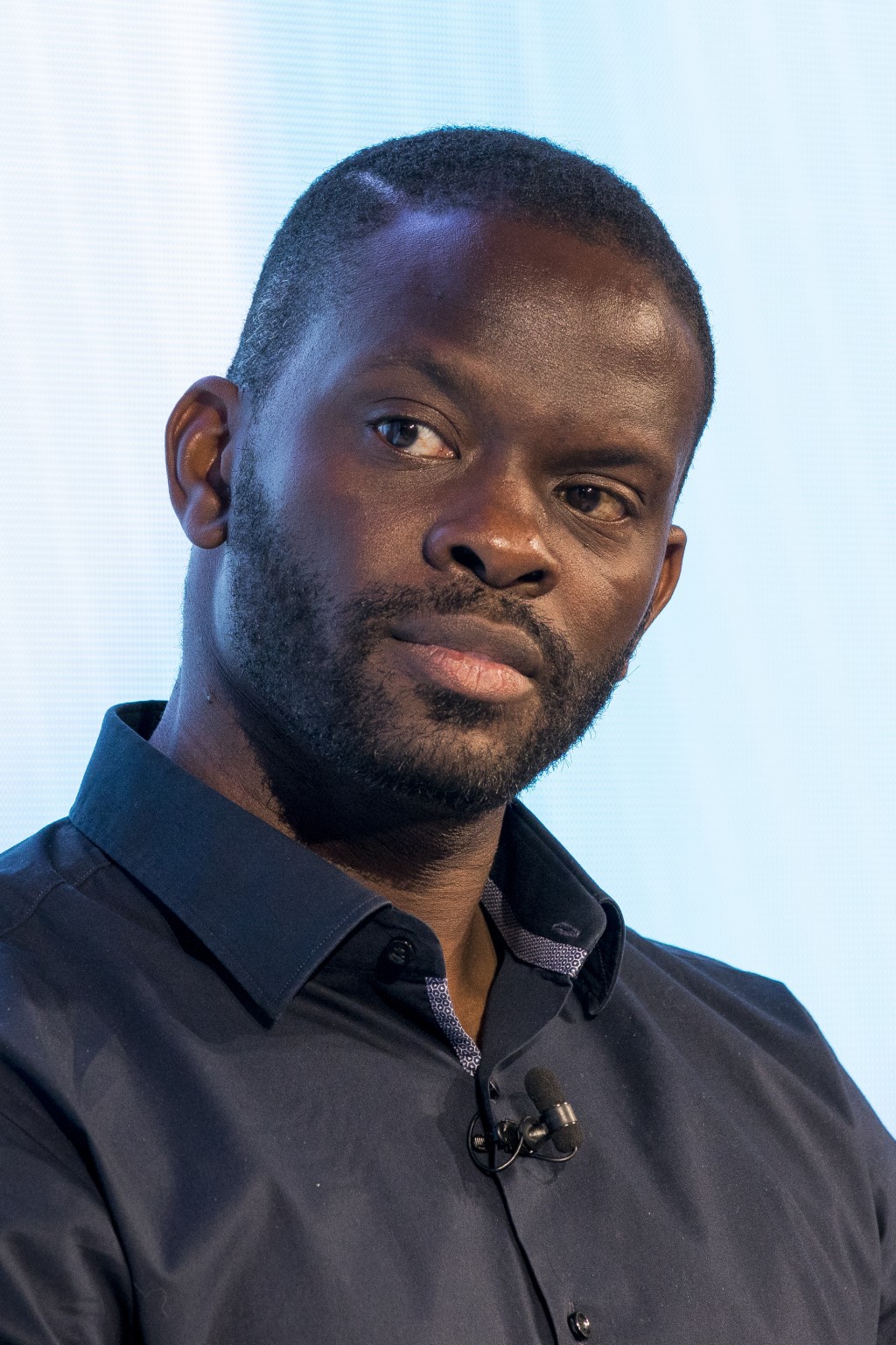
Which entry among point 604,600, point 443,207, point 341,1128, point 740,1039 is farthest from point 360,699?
point 740,1039

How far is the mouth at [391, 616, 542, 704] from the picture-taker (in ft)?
5.16

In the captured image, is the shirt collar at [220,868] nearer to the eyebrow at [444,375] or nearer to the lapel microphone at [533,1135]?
the lapel microphone at [533,1135]

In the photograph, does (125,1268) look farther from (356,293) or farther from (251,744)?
(356,293)

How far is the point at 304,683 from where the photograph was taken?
64.4 inches

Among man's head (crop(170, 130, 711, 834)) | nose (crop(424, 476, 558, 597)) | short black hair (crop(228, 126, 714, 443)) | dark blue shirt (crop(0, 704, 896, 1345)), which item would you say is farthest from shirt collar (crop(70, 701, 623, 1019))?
short black hair (crop(228, 126, 714, 443))

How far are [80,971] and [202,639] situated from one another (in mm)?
436

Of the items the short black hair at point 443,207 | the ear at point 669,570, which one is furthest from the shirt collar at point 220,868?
the ear at point 669,570

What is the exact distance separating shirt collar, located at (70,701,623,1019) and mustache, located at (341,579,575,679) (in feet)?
0.82

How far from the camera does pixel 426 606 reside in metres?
1.57

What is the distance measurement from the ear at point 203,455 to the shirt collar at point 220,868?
25 cm

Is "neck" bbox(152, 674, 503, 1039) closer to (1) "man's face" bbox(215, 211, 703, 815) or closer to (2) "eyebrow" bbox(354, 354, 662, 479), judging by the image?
(1) "man's face" bbox(215, 211, 703, 815)

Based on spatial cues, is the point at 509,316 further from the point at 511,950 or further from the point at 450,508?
the point at 511,950

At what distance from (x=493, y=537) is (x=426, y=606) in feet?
0.31

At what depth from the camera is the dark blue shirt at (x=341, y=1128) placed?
138 cm
